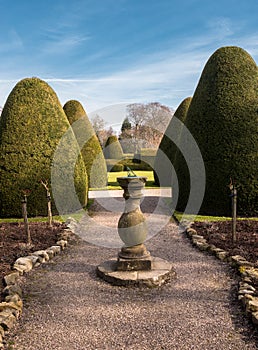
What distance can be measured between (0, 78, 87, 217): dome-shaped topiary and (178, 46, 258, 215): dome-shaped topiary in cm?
420

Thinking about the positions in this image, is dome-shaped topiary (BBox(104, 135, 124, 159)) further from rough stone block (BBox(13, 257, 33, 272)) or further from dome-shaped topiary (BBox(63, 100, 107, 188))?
rough stone block (BBox(13, 257, 33, 272))

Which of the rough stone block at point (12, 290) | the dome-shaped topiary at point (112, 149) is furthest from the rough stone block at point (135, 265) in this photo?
the dome-shaped topiary at point (112, 149)

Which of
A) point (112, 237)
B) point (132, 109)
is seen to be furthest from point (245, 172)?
point (132, 109)

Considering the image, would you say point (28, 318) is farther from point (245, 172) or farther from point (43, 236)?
point (245, 172)

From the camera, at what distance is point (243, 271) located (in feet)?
18.3

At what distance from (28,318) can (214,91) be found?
858 centimetres

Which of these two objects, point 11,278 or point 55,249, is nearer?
point 11,278

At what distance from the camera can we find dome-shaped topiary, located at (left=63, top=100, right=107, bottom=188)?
1706 centimetres

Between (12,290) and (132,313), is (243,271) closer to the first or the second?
(132,313)

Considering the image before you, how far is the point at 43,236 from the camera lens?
802cm

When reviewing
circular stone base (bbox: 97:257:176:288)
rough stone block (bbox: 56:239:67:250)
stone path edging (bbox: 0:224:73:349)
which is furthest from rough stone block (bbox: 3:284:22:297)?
rough stone block (bbox: 56:239:67:250)

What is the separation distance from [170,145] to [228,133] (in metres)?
8.13

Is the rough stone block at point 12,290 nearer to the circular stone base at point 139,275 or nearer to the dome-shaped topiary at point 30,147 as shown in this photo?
the circular stone base at point 139,275

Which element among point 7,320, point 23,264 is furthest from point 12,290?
point 23,264
